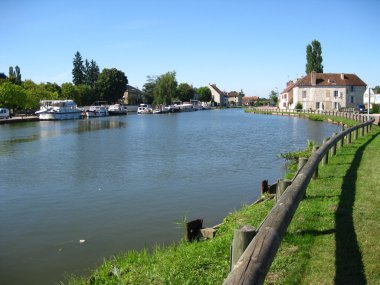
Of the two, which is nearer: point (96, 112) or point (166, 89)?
point (96, 112)

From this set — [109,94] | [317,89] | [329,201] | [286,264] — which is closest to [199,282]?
[286,264]

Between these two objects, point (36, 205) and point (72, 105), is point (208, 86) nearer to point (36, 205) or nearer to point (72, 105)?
point (72, 105)

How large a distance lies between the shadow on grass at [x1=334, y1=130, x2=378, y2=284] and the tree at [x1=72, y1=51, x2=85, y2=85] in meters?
128

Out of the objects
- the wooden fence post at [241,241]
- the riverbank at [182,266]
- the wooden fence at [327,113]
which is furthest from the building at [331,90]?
the wooden fence post at [241,241]

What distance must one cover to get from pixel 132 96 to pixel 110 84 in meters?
35.7

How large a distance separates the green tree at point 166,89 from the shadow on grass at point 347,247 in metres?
119

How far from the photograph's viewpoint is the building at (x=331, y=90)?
265 feet

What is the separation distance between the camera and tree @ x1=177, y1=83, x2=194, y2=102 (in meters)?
150

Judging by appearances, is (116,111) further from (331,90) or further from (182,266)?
(182,266)

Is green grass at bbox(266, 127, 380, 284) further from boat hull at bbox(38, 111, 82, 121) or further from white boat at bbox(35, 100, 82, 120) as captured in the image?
white boat at bbox(35, 100, 82, 120)

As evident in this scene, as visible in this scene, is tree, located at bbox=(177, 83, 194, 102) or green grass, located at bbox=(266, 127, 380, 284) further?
tree, located at bbox=(177, 83, 194, 102)

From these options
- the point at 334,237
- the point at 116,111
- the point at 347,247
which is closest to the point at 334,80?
the point at 116,111

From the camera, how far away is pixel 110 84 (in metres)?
124

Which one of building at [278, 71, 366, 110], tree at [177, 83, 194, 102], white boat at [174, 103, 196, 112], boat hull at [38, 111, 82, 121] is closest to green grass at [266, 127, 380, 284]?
boat hull at [38, 111, 82, 121]
